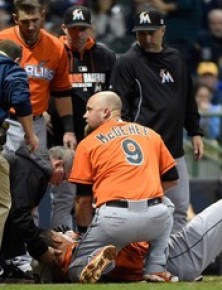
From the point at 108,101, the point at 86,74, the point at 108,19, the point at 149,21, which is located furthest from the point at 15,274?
the point at 108,19

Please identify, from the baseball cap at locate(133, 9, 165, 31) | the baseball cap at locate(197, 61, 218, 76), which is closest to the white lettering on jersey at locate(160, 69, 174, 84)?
the baseball cap at locate(133, 9, 165, 31)

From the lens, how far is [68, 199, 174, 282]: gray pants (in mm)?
8953

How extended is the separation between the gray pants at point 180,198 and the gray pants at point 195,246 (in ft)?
3.69

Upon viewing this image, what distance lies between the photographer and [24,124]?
916 cm

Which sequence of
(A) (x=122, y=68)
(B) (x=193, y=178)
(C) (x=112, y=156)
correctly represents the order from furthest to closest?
1. (B) (x=193, y=178)
2. (A) (x=122, y=68)
3. (C) (x=112, y=156)

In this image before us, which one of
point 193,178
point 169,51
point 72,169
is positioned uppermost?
point 169,51

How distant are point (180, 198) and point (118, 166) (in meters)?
1.66

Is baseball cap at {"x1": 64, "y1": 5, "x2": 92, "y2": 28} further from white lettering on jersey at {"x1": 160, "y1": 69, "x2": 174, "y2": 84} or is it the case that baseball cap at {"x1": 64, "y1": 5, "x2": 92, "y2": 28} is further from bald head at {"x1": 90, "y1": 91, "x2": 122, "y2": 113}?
bald head at {"x1": 90, "y1": 91, "x2": 122, "y2": 113}

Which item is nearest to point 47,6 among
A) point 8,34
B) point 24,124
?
point 8,34

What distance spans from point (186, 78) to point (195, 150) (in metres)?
0.65

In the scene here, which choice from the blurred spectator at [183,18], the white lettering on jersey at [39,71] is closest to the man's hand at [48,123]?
the white lettering on jersey at [39,71]

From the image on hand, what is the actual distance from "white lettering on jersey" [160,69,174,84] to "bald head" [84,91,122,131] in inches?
52.1

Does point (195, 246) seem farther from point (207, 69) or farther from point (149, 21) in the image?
point (207, 69)

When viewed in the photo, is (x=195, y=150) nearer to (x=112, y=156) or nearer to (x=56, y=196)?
(x=56, y=196)
